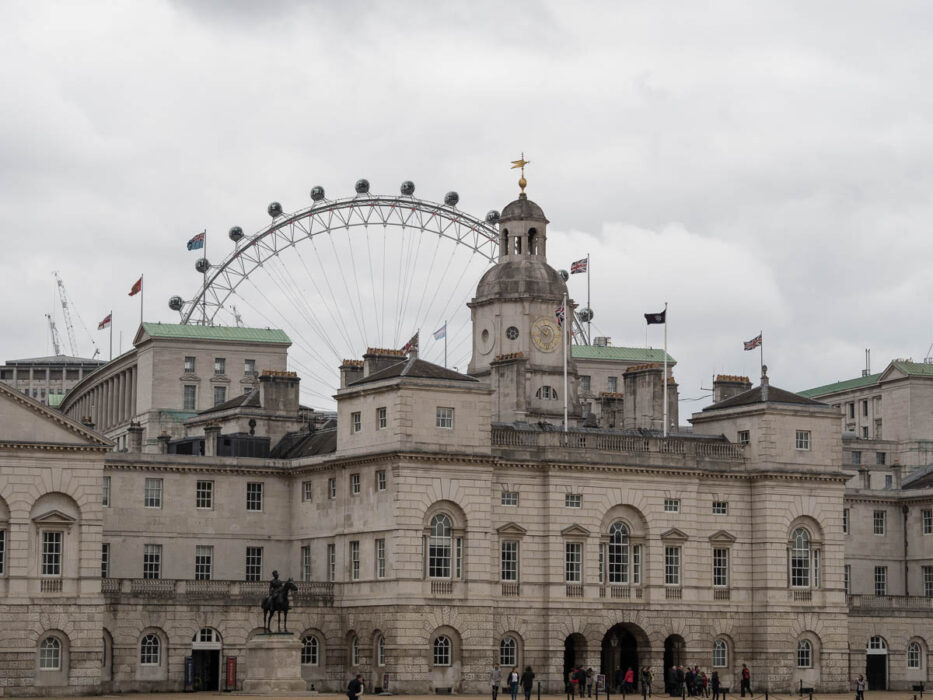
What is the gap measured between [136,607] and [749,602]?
33299 millimetres

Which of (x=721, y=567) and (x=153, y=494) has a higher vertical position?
(x=153, y=494)

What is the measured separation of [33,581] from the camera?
9888 centimetres

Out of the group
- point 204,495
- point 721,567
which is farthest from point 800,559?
point 204,495

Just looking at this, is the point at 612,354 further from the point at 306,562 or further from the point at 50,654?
the point at 50,654

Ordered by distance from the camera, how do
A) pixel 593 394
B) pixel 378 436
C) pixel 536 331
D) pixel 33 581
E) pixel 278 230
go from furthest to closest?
pixel 593 394, pixel 278 230, pixel 536 331, pixel 378 436, pixel 33 581

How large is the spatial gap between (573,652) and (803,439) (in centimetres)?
1784

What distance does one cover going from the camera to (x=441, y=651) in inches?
4092

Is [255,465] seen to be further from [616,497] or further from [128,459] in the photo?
[616,497]

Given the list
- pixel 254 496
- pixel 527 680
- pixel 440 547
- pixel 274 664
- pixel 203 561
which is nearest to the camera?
pixel 274 664

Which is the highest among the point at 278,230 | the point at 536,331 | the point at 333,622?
the point at 278,230

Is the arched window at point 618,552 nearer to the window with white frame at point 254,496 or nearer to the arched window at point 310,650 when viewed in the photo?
the arched window at point 310,650

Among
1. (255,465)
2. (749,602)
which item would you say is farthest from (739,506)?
(255,465)

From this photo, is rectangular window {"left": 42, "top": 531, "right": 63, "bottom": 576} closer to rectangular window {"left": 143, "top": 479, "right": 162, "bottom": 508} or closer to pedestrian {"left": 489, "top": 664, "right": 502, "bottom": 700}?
rectangular window {"left": 143, "top": 479, "right": 162, "bottom": 508}

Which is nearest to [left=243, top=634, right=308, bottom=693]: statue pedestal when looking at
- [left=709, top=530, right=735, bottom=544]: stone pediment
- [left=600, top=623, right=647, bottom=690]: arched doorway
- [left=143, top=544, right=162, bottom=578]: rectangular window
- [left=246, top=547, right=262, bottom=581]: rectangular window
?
[left=143, top=544, right=162, bottom=578]: rectangular window
